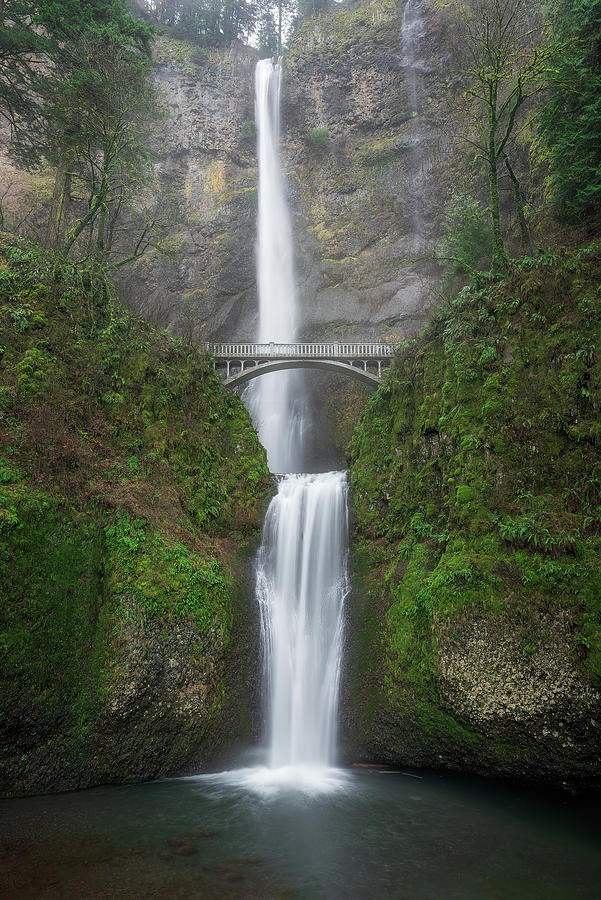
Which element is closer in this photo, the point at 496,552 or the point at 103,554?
the point at 496,552

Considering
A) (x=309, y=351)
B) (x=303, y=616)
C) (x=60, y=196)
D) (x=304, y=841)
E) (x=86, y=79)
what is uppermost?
(x=86, y=79)

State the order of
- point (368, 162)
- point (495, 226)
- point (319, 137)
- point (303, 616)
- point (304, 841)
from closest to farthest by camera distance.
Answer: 1. point (304, 841)
2. point (303, 616)
3. point (495, 226)
4. point (368, 162)
5. point (319, 137)

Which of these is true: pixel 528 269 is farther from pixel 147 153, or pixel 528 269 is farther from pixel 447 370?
pixel 147 153

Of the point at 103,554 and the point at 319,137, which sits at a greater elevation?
the point at 319,137

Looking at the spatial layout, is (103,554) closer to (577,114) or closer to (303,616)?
(303,616)

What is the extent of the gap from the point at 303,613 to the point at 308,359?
16360 millimetres

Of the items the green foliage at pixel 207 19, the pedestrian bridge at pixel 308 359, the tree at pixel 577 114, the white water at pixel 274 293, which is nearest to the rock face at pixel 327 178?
the white water at pixel 274 293

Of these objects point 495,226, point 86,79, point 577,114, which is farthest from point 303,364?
point 577,114

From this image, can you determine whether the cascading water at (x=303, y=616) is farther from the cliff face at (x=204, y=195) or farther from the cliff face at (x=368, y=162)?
the cliff face at (x=204, y=195)

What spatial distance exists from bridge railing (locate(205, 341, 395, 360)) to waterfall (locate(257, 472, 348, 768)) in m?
12.5

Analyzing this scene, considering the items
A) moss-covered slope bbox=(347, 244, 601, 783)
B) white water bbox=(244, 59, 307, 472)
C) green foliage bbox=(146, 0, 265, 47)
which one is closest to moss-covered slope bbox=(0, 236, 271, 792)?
moss-covered slope bbox=(347, 244, 601, 783)

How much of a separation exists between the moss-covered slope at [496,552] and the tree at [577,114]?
3.35 metres

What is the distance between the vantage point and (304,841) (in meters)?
6.41

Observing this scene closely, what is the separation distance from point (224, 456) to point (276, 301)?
20.7 metres
